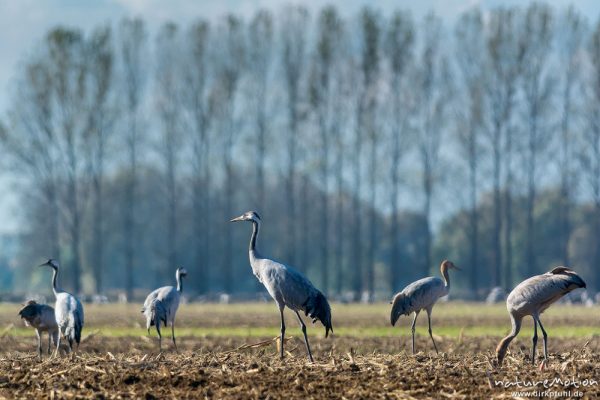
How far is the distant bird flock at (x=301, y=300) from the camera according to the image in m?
15.4

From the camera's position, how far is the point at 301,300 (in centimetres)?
1698

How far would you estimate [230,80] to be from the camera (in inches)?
2562

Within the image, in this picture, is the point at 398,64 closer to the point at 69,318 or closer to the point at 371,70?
the point at 371,70

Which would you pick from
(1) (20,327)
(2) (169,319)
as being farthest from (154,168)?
(2) (169,319)

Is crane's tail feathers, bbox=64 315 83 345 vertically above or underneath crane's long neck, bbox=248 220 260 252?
underneath

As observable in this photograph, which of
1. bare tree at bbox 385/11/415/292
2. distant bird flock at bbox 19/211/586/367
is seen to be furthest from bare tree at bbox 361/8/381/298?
distant bird flock at bbox 19/211/586/367

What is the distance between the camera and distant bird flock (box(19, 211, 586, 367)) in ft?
50.5

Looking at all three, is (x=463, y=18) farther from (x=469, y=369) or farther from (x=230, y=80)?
(x=469, y=369)

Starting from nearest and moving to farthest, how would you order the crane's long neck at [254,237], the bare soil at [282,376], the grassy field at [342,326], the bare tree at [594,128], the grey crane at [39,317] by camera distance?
1. the bare soil at [282,376]
2. the crane's long neck at [254,237]
3. the grey crane at [39,317]
4. the grassy field at [342,326]
5. the bare tree at [594,128]

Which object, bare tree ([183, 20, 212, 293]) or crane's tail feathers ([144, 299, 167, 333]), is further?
bare tree ([183, 20, 212, 293])

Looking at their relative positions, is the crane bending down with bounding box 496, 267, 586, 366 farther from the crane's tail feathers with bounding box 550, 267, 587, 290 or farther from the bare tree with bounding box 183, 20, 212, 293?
the bare tree with bounding box 183, 20, 212, 293

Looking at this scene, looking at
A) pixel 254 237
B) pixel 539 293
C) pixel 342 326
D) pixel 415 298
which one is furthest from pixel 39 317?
pixel 342 326

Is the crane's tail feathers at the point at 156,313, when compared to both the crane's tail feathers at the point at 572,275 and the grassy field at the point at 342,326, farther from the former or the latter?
the crane's tail feathers at the point at 572,275

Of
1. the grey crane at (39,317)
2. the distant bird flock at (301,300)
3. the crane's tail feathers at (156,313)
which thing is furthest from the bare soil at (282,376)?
the crane's tail feathers at (156,313)
